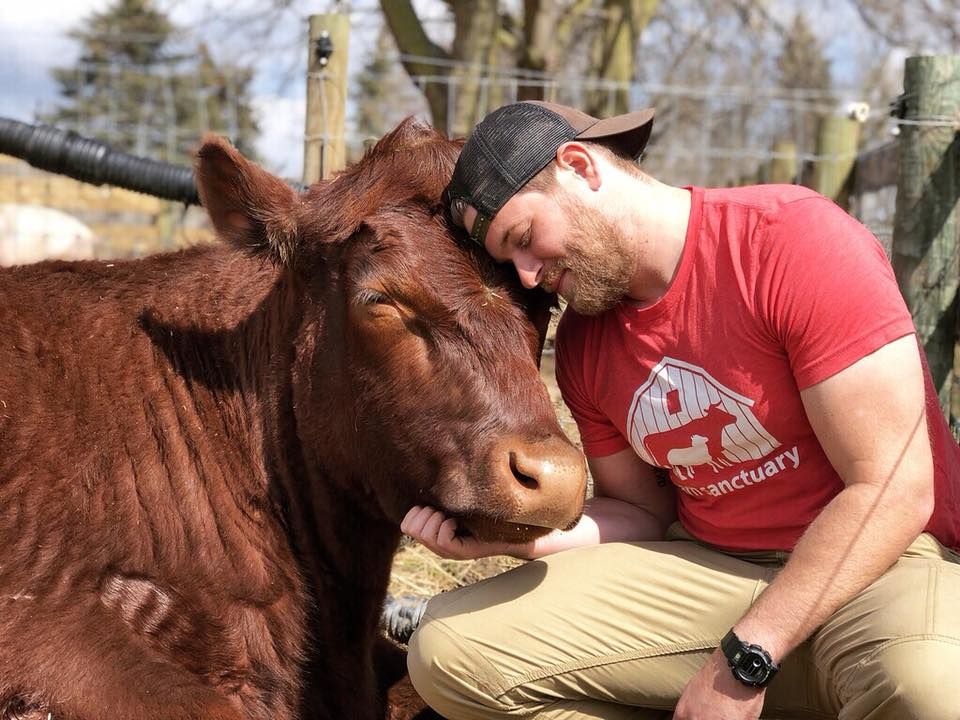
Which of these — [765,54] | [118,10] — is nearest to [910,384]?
[765,54]

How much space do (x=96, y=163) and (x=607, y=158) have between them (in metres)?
3.43

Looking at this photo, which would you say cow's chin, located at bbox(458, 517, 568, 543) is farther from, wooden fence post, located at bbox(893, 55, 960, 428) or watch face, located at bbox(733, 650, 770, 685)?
wooden fence post, located at bbox(893, 55, 960, 428)

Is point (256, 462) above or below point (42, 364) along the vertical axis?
below

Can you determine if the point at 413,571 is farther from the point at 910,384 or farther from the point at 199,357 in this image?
the point at 910,384

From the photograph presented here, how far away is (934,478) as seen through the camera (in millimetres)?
2990

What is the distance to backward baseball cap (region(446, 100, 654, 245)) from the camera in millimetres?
2844

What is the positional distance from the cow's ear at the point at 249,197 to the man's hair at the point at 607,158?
0.75 meters

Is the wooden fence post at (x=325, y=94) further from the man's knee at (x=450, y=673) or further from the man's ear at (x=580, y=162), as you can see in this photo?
the man's knee at (x=450, y=673)

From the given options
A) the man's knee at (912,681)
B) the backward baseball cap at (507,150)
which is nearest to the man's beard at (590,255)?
the backward baseball cap at (507,150)

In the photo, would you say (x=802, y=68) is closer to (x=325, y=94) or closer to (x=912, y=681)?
(x=325, y=94)

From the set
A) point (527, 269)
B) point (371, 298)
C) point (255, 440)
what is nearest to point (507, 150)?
point (527, 269)

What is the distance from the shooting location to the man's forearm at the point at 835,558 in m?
2.66

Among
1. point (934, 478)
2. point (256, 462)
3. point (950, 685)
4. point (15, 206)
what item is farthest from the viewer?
point (15, 206)

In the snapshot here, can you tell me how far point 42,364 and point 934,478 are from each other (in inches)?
100.0
